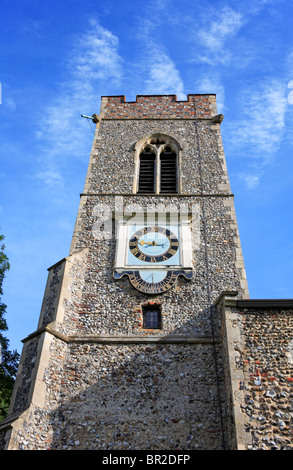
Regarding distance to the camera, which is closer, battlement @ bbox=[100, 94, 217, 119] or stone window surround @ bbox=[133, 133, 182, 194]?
stone window surround @ bbox=[133, 133, 182, 194]

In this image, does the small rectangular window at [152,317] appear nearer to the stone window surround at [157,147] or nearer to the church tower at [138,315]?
the church tower at [138,315]

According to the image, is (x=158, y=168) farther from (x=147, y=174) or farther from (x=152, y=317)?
(x=152, y=317)

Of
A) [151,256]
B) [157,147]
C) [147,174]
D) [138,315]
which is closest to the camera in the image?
[138,315]

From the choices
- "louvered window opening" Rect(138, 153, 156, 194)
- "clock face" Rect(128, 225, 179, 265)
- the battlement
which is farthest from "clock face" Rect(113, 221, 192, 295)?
the battlement

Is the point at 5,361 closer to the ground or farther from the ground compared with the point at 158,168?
closer to the ground

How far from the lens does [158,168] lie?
15453mm

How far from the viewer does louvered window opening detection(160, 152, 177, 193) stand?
14750 millimetres

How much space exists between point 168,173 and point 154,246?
4136mm

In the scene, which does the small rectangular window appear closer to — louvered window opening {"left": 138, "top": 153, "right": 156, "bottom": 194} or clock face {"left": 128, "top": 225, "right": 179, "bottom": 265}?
clock face {"left": 128, "top": 225, "right": 179, "bottom": 265}

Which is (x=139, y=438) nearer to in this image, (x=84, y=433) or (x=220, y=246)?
(x=84, y=433)

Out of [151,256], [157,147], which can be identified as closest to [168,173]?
[157,147]

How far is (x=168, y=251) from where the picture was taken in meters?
12.0

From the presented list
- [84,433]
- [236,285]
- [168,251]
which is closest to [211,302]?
[236,285]
